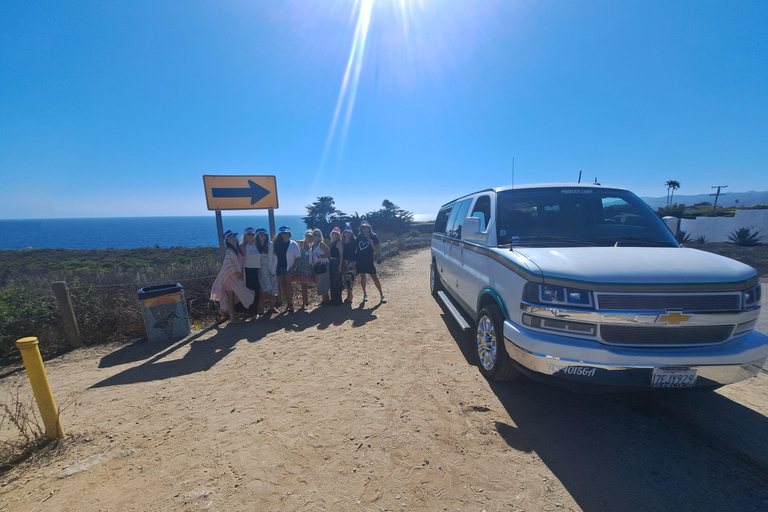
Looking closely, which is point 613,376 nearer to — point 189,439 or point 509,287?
point 509,287

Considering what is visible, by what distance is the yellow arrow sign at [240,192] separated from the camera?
21.4 ft

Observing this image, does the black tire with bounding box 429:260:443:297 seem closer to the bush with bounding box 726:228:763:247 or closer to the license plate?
the license plate

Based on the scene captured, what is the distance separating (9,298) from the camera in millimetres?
5172

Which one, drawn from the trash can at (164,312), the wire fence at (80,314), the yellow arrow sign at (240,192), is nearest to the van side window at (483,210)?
the yellow arrow sign at (240,192)

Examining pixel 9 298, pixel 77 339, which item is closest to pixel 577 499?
pixel 77 339

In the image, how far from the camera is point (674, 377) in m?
2.24

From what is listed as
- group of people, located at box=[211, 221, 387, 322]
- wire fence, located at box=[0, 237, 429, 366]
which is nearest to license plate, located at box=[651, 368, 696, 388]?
group of people, located at box=[211, 221, 387, 322]

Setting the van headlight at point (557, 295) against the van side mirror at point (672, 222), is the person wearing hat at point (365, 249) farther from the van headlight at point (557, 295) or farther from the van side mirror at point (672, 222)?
the van side mirror at point (672, 222)

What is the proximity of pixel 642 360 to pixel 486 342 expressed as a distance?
1430 millimetres

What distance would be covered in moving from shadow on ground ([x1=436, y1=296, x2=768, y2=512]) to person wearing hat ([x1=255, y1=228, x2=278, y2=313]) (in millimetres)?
4650

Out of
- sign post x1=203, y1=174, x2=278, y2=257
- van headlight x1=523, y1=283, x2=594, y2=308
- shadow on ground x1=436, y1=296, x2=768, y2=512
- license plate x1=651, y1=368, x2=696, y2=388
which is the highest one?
sign post x1=203, y1=174, x2=278, y2=257

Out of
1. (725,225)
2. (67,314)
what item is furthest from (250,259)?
(725,225)

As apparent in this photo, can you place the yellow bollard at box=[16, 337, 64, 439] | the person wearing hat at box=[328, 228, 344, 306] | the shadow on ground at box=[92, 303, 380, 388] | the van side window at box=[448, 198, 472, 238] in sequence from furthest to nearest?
1. the person wearing hat at box=[328, 228, 344, 306]
2. the van side window at box=[448, 198, 472, 238]
3. the shadow on ground at box=[92, 303, 380, 388]
4. the yellow bollard at box=[16, 337, 64, 439]

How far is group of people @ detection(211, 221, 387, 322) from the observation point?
5.82 meters
